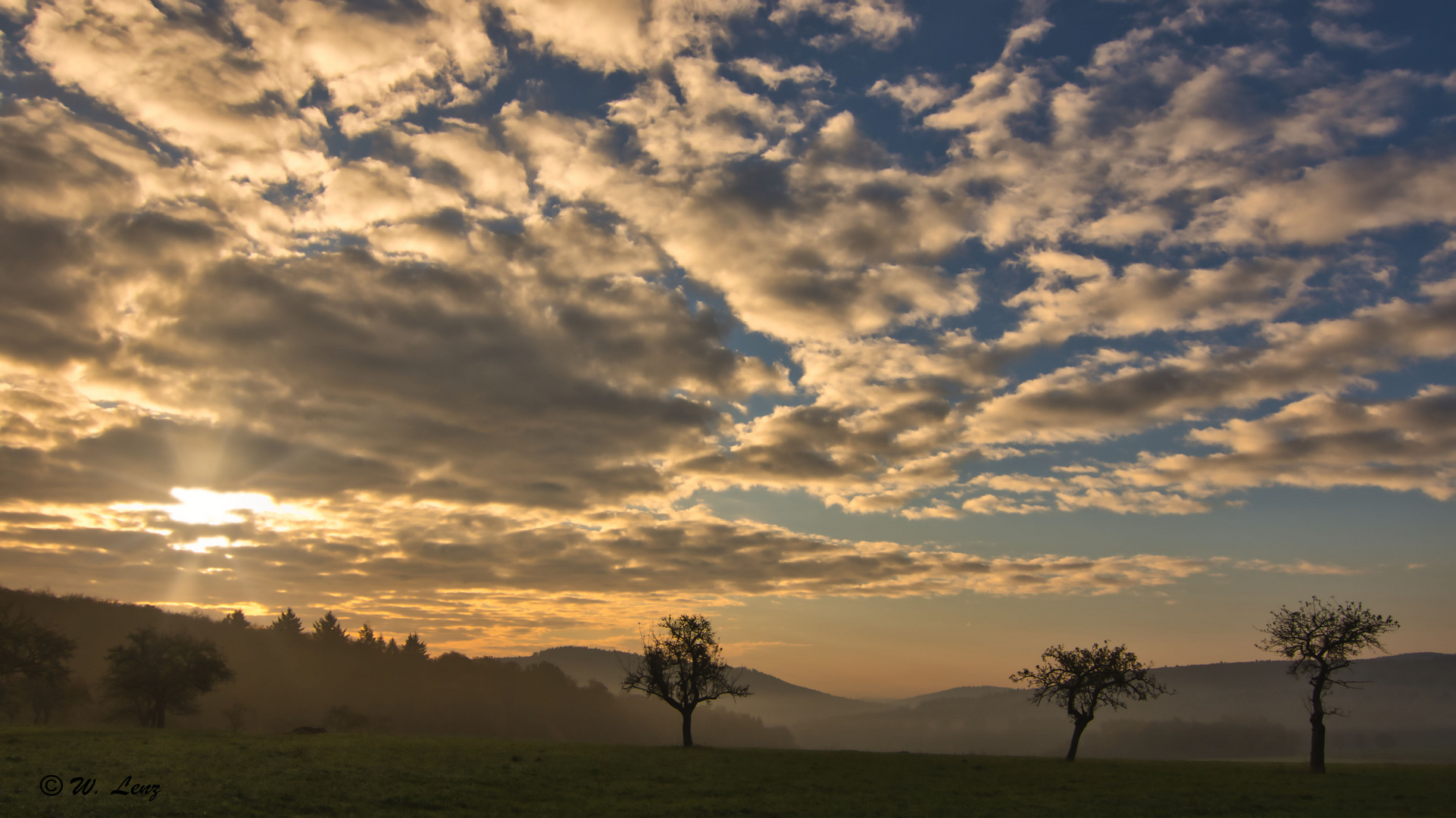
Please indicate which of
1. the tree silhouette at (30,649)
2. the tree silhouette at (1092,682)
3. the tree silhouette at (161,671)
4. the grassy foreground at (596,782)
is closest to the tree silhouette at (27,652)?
the tree silhouette at (30,649)

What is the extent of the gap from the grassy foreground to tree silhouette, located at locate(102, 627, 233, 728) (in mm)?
35777

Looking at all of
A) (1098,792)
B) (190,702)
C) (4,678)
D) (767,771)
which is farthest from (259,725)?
(1098,792)

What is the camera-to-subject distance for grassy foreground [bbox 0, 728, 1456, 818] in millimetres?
32406

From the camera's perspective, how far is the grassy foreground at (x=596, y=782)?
32.4 m

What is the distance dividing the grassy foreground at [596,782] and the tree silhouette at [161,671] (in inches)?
1409

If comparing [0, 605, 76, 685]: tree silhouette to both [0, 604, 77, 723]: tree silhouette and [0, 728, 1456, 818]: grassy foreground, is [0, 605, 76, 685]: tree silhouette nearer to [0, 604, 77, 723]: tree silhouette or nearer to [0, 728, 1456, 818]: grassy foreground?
[0, 604, 77, 723]: tree silhouette

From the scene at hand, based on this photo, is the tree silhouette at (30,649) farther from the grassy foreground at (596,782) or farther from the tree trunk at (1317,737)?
the tree trunk at (1317,737)

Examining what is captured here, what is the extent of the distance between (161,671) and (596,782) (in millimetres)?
68031

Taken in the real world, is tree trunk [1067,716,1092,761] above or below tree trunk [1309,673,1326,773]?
below

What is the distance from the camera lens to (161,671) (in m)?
83.4

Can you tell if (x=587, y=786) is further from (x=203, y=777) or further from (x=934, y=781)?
(x=934, y=781)

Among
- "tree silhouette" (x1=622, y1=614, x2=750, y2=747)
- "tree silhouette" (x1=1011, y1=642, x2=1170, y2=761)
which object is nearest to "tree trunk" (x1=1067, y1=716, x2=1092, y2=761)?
"tree silhouette" (x1=1011, y1=642, x2=1170, y2=761)

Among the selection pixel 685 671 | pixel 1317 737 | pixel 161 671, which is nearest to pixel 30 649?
pixel 161 671

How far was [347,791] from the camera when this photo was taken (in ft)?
113
